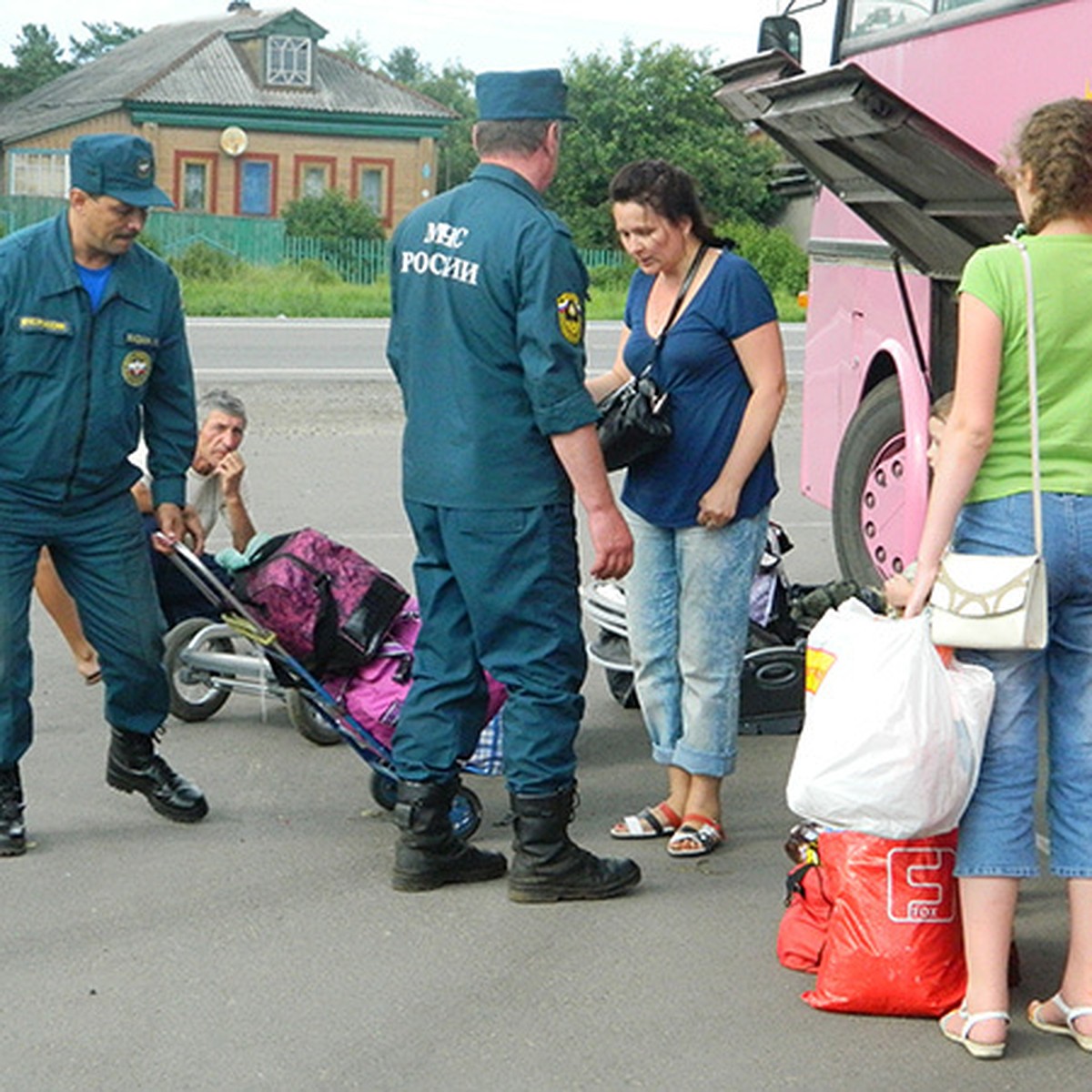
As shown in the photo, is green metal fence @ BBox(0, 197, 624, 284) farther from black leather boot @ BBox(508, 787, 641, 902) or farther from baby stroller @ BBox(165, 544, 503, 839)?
black leather boot @ BBox(508, 787, 641, 902)

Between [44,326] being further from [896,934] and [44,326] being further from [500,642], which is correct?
[896,934]

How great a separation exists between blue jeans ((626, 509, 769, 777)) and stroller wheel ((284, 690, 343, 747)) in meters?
1.36

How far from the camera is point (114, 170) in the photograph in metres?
5.43

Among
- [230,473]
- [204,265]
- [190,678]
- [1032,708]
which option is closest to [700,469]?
[1032,708]

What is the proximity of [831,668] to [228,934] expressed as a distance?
5.75 feet

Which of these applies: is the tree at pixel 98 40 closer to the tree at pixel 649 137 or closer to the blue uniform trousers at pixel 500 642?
the tree at pixel 649 137

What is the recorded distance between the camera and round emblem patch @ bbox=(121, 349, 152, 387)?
561cm

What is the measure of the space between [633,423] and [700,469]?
237 millimetres

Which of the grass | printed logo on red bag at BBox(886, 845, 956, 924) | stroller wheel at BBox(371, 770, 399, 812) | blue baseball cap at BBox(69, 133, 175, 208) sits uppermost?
blue baseball cap at BBox(69, 133, 175, 208)

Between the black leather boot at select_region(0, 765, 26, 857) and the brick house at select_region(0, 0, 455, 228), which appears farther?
the brick house at select_region(0, 0, 455, 228)

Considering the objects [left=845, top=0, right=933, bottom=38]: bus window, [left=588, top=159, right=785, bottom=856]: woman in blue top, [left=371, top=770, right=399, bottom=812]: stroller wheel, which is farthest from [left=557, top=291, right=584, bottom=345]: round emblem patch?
[left=845, top=0, right=933, bottom=38]: bus window

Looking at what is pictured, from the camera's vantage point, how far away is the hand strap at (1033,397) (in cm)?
408

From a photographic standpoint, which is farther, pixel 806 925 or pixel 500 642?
pixel 500 642

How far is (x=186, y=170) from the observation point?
59844 mm
